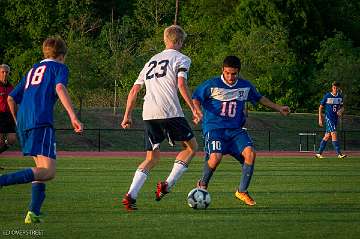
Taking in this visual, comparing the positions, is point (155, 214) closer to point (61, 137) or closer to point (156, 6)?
point (61, 137)

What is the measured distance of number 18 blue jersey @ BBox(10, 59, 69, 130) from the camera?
11.4 meters

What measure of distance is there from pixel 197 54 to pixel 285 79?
6.34 meters

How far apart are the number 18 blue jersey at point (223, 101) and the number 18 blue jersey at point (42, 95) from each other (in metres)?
3.34

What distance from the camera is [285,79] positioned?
204 feet

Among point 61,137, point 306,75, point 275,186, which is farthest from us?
point 306,75

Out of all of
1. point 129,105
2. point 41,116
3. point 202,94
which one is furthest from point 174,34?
point 41,116

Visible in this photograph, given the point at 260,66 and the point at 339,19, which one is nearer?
the point at 260,66

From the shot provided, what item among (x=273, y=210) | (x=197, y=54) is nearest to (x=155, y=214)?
(x=273, y=210)

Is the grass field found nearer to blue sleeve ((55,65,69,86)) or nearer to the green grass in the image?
blue sleeve ((55,65,69,86))

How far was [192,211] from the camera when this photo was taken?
1281 centimetres

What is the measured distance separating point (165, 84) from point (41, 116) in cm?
231

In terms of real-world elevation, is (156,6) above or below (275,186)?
above

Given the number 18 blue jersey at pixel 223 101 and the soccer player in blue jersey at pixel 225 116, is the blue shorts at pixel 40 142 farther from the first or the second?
the number 18 blue jersey at pixel 223 101

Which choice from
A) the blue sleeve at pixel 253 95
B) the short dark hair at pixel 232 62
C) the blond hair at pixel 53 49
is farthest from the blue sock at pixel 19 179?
the blue sleeve at pixel 253 95
